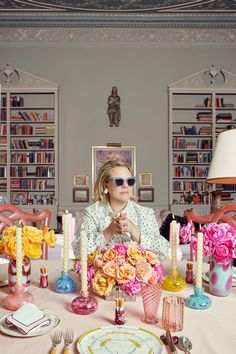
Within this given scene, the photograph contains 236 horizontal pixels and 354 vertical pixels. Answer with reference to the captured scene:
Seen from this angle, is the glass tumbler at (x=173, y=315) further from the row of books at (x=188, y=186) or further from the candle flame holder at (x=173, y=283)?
the row of books at (x=188, y=186)

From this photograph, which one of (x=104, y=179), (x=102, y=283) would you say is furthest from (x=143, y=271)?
(x=104, y=179)

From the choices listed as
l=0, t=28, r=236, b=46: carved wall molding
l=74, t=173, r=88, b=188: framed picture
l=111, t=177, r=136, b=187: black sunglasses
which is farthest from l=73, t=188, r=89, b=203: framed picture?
l=111, t=177, r=136, b=187: black sunglasses

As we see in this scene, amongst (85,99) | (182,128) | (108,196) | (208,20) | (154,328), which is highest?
(208,20)

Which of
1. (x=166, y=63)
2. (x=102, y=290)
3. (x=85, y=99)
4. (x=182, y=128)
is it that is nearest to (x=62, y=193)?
(x=85, y=99)

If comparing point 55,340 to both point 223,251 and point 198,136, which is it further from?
point 198,136

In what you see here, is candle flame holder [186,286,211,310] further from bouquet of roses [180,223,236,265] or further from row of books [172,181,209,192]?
row of books [172,181,209,192]

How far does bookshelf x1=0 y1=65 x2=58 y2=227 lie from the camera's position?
6449 millimetres

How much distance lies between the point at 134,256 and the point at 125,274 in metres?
0.07

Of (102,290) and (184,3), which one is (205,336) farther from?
(184,3)

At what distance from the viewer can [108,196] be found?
80.0 inches

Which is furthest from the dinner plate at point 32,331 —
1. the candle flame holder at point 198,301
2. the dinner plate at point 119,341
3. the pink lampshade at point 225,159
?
the pink lampshade at point 225,159

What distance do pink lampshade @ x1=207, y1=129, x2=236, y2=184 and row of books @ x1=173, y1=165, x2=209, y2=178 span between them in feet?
15.7

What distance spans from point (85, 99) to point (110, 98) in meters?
0.44

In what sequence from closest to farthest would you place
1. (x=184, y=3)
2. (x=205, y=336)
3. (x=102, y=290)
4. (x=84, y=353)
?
(x=84, y=353) < (x=205, y=336) < (x=102, y=290) < (x=184, y=3)
